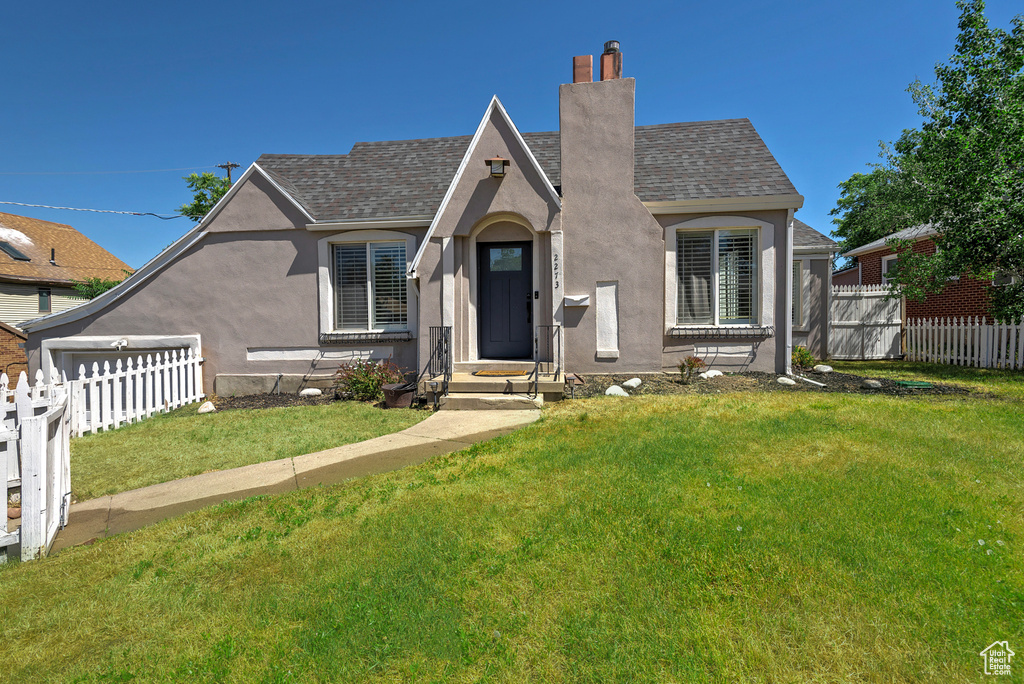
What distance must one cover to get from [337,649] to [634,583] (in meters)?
1.60

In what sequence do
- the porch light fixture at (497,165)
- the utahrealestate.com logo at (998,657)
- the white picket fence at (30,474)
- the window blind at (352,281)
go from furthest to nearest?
the window blind at (352,281)
the porch light fixture at (497,165)
the white picket fence at (30,474)
the utahrealestate.com logo at (998,657)

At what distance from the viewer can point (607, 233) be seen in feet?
31.5

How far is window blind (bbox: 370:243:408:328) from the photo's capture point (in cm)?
1090

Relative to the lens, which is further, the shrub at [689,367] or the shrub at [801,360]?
the shrub at [801,360]

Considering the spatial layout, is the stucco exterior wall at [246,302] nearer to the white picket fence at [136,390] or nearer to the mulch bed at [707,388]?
the white picket fence at [136,390]

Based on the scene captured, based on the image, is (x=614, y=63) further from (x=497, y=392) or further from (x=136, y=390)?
(x=136, y=390)

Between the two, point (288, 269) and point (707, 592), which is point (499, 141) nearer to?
point (288, 269)

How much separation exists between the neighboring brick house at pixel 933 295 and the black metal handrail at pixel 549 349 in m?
11.0

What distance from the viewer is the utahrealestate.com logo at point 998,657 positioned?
215 centimetres

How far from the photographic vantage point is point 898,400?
7.58 metres

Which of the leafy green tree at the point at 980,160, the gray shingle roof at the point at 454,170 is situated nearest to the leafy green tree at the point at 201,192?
the gray shingle roof at the point at 454,170

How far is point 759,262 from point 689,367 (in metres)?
2.71

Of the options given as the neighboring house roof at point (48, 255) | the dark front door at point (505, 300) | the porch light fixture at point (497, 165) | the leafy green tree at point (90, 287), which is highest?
the neighboring house roof at point (48, 255)

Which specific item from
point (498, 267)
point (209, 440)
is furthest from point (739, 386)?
point (209, 440)
